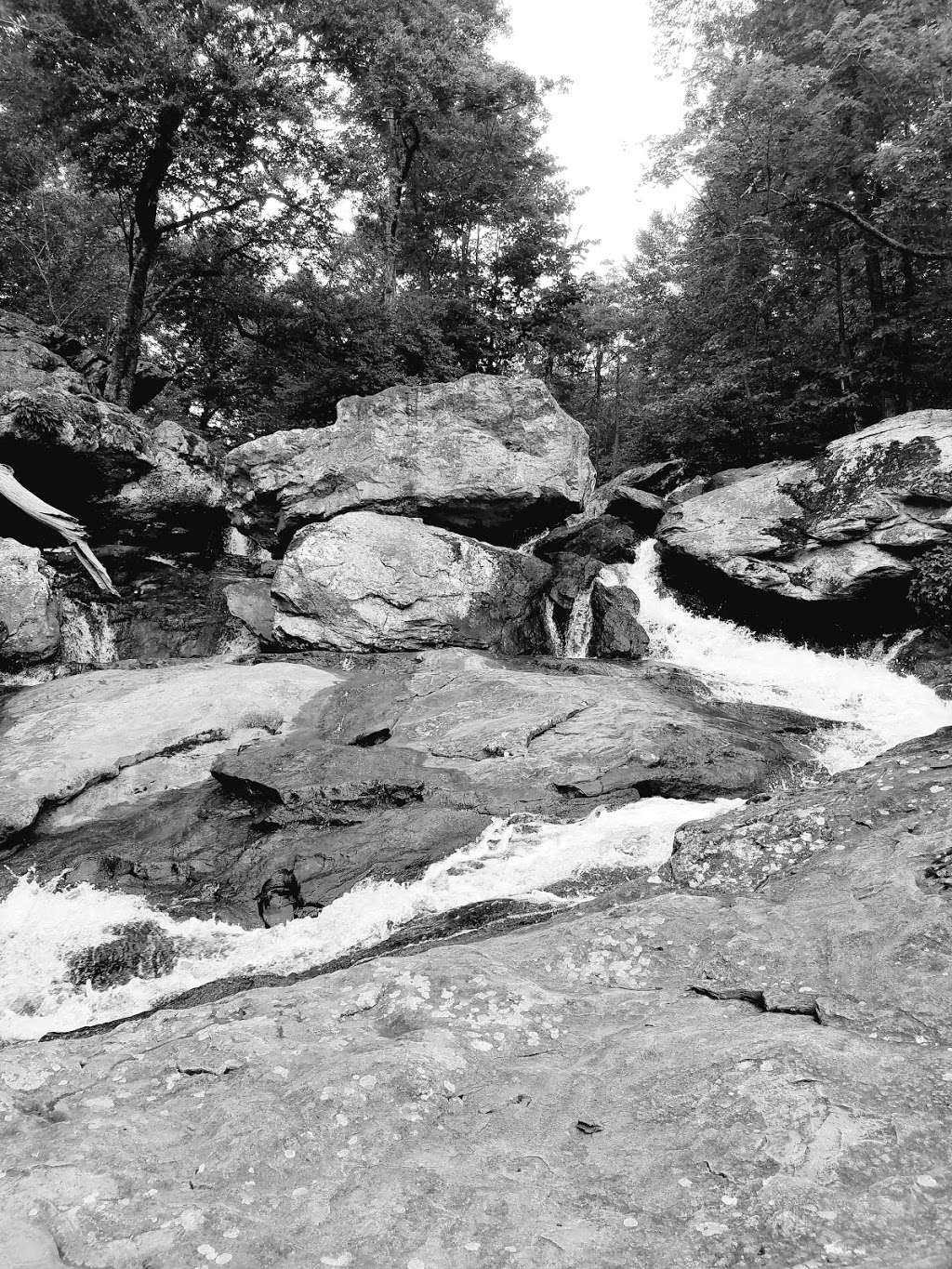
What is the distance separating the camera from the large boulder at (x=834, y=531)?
11492mm

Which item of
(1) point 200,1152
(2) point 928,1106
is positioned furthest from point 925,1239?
(1) point 200,1152

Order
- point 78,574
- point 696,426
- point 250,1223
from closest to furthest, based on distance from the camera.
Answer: point 250,1223 → point 78,574 → point 696,426

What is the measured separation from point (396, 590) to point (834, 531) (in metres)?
7.96

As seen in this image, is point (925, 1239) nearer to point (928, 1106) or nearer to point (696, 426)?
point (928, 1106)

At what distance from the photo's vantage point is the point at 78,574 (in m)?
13.1

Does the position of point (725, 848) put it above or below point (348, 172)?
below

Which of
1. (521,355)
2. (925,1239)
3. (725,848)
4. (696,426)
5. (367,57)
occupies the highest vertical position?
(367,57)

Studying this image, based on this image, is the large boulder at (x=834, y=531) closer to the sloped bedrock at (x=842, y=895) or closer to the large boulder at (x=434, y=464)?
the large boulder at (x=434, y=464)

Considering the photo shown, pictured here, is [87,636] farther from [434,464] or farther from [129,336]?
[129,336]

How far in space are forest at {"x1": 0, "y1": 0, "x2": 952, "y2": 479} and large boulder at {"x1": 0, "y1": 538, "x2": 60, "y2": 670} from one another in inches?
302

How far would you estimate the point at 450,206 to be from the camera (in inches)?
777

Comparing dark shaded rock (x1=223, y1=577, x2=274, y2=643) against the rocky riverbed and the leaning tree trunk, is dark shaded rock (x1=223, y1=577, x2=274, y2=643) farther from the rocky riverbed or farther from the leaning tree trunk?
the leaning tree trunk

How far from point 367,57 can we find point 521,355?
779 centimetres

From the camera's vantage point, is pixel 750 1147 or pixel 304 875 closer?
pixel 750 1147
